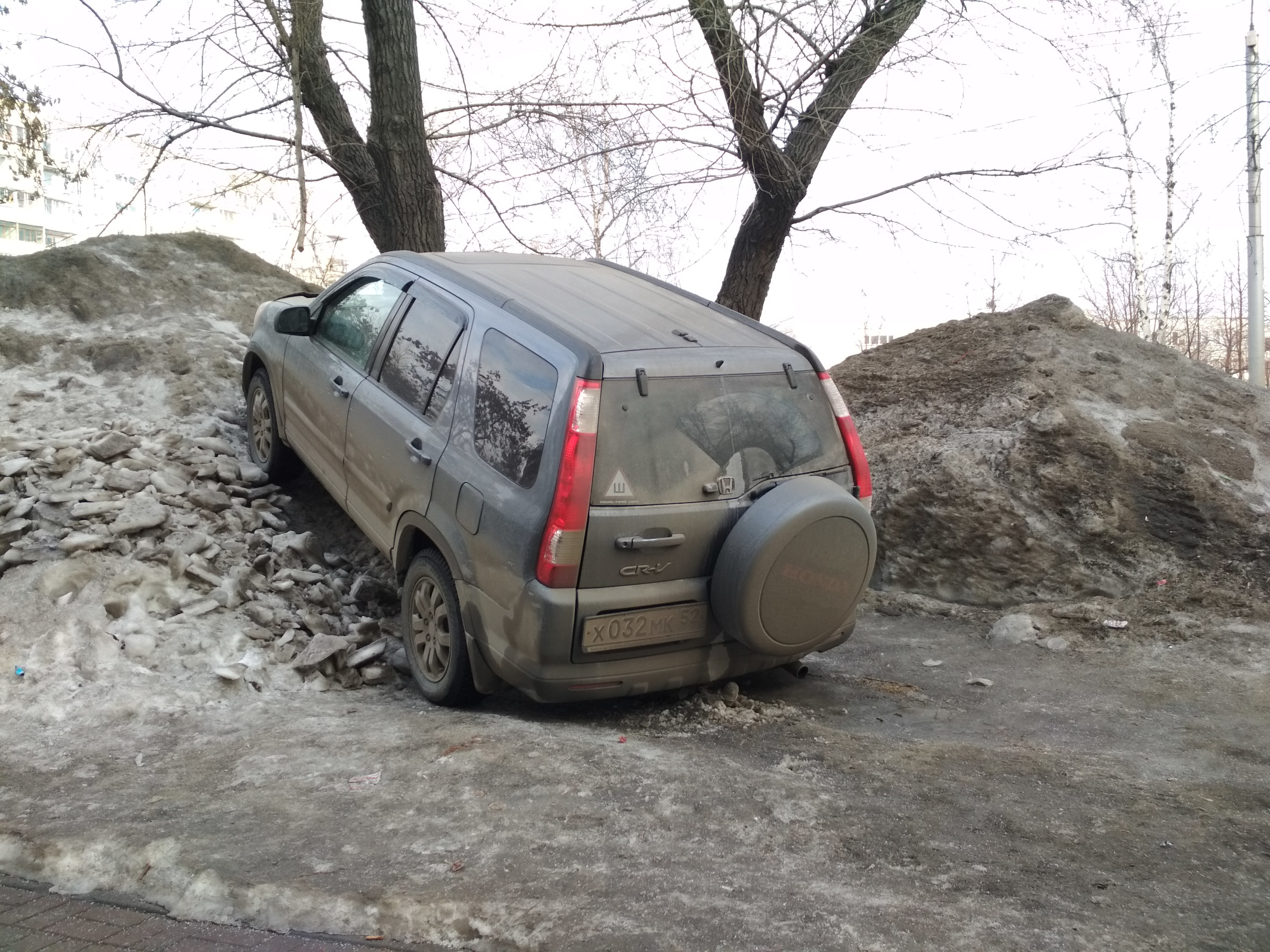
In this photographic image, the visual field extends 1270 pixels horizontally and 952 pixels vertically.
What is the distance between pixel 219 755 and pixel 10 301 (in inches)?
200

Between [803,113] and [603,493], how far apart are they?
20.0 ft

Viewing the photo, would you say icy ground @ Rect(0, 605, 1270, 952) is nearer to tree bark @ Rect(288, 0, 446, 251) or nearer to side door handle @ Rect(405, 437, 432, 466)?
side door handle @ Rect(405, 437, 432, 466)

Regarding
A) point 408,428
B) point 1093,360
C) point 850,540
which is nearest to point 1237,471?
point 1093,360

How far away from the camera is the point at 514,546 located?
13.5 ft

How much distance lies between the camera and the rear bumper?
4.08 metres

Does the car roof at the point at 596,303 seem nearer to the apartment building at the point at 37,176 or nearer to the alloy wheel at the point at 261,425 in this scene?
the alloy wheel at the point at 261,425

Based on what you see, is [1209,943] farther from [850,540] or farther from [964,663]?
[964,663]

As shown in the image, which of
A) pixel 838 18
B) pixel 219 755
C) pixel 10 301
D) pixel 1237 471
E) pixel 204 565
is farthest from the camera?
pixel 838 18

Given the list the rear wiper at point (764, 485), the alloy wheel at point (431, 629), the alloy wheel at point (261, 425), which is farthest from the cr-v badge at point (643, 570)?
the alloy wheel at point (261, 425)

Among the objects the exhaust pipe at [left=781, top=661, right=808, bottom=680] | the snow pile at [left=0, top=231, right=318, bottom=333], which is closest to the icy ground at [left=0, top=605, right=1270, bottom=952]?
the exhaust pipe at [left=781, top=661, right=808, bottom=680]

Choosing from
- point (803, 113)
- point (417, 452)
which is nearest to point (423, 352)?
point (417, 452)

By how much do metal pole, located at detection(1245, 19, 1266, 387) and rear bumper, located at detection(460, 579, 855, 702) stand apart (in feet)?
56.2

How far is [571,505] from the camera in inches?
158

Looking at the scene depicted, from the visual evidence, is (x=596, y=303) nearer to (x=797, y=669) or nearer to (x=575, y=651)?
(x=575, y=651)
